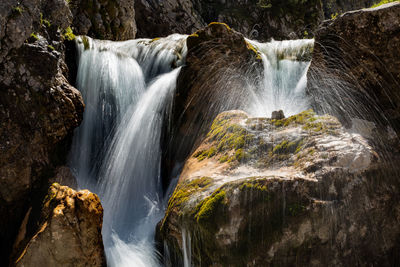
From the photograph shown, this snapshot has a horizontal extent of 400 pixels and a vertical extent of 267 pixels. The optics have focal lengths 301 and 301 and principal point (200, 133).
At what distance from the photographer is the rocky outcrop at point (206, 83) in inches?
243

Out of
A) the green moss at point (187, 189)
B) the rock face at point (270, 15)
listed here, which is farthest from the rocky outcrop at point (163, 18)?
the green moss at point (187, 189)

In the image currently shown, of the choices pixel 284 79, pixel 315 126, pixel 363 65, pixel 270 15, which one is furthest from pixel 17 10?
pixel 270 15

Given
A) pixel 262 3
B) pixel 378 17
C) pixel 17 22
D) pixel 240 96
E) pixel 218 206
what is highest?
pixel 262 3

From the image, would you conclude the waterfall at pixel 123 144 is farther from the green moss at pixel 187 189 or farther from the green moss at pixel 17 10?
the green moss at pixel 17 10

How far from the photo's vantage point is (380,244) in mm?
3145

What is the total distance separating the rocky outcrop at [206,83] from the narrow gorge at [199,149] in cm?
3

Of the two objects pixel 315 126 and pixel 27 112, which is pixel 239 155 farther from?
pixel 27 112

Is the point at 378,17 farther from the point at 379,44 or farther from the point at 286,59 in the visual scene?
the point at 286,59

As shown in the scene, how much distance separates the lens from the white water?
5.11 metres

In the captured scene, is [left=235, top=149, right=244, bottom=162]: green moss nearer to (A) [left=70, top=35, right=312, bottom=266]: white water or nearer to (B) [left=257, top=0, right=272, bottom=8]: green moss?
(A) [left=70, top=35, right=312, bottom=266]: white water

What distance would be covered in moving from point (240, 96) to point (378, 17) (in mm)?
2877

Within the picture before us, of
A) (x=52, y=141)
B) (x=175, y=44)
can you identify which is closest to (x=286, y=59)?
(x=175, y=44)

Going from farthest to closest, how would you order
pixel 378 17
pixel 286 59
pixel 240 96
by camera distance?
pixel 286 59 → pixel 240 96 → pixel 378 17

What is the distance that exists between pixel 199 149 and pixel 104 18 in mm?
9180
